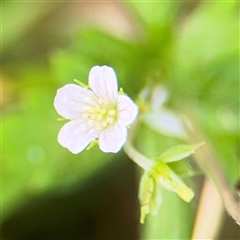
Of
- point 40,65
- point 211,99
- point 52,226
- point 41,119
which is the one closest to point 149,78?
point 211,99

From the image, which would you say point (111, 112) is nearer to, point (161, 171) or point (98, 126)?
point (98, 126)

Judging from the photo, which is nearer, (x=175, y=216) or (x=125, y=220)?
(x=175, y=216)

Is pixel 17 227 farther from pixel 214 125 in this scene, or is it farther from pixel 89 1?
pixel 89 1

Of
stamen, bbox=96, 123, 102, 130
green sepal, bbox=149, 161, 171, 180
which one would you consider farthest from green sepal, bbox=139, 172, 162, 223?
stamen, bbox=96, 123, 102, 130

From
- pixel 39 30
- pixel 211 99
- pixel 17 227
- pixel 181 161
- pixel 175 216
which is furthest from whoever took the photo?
pixel 39 30

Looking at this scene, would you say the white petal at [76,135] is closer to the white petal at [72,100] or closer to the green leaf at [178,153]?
the white petal at [72,100]

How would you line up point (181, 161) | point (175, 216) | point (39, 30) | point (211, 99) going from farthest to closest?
point (39, 30), point (211, 99), point (175, 216), point (181, 161)

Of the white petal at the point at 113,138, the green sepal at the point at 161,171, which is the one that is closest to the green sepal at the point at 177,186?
the green sepal at the point at 161,171

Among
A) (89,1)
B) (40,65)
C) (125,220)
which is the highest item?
(89,1)
